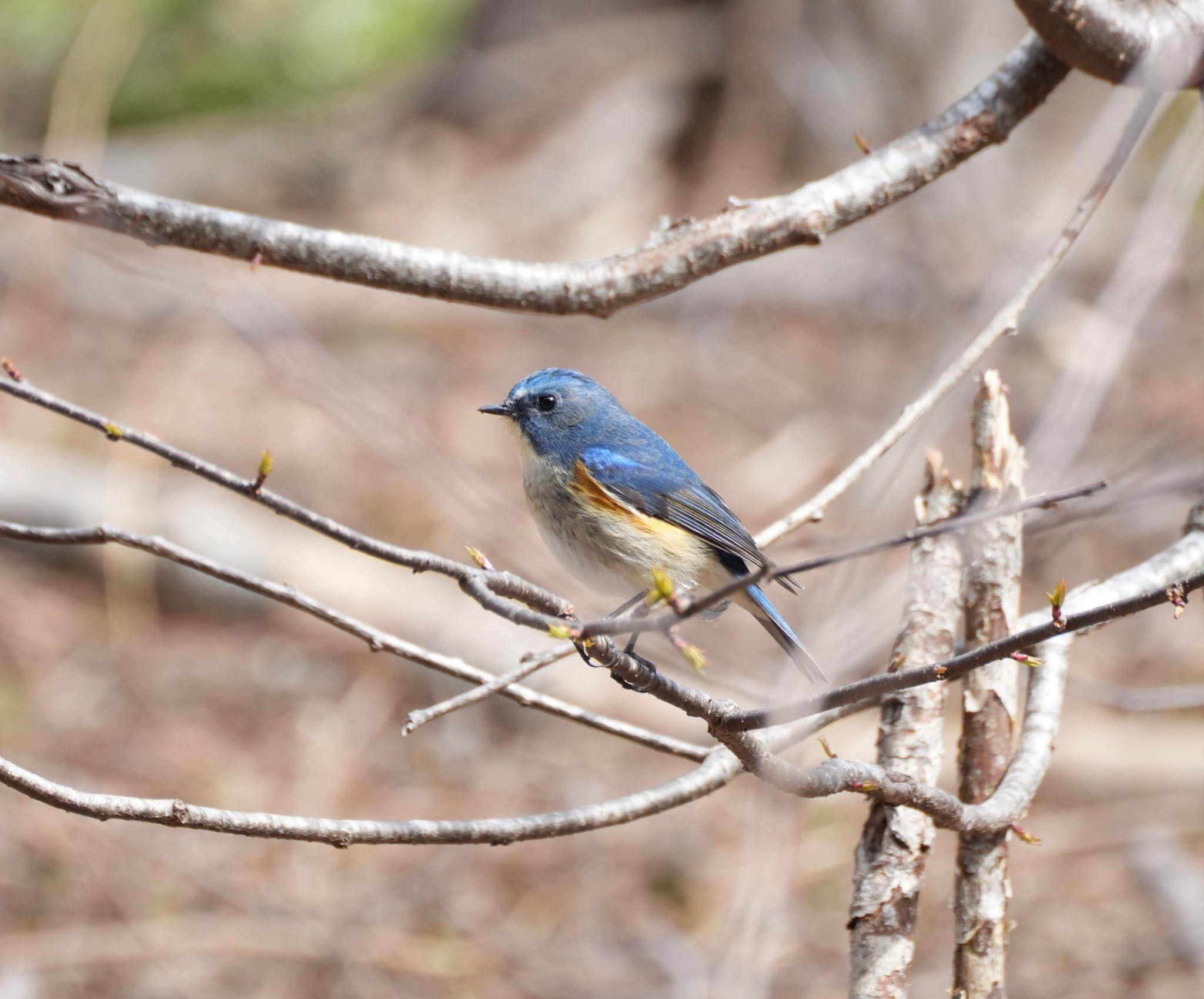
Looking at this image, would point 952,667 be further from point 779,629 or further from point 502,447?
point 502,447

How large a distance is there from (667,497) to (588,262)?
2.50 ft

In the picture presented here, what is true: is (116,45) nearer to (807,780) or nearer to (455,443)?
(455,443)

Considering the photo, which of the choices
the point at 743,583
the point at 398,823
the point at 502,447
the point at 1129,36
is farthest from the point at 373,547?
the point at 502,447

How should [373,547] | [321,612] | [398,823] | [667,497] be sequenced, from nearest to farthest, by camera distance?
[373,547]
[398,823]
[321,612]
[667,497]

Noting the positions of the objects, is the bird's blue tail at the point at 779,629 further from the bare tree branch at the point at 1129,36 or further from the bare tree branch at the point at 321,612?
the bare tree branch at the point at 1129,36

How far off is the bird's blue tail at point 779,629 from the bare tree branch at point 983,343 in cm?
29

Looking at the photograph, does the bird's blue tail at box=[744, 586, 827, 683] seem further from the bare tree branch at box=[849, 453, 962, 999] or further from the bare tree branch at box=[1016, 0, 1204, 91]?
the bare tree branch at box=[1016, 0, 1204, 91]

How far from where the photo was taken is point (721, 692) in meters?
5.79

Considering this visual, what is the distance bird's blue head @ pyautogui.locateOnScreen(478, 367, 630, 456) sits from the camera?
3152 millimetres

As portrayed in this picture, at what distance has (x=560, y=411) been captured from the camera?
10.5ft

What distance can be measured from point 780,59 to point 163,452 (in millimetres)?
8408

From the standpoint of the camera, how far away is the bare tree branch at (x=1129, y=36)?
246cm

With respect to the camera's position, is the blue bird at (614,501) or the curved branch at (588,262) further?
the blue bird at (614,501)

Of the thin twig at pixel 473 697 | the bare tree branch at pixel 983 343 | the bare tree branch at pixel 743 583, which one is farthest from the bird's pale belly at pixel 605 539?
the bare tree branch at pixel 743 583
